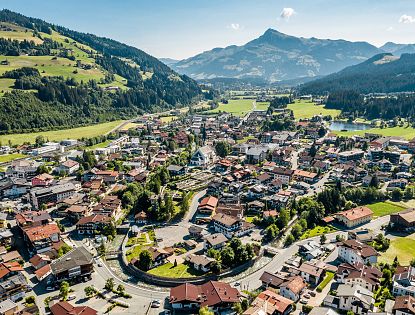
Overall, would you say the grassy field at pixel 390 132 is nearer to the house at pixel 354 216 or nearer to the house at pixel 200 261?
the house at pixel 354 216

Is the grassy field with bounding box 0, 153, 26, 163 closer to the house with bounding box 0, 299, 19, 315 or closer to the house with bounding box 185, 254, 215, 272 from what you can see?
the house with bounding box 0, 299, 19, 315

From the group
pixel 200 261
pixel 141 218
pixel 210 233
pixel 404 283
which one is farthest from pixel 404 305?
pixel 141 218

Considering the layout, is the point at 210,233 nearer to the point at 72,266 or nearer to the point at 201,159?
the point at 72,266

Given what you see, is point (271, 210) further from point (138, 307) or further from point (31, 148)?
point (31, 148)

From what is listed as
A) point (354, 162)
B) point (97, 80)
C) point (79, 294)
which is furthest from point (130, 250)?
point (97, 80)

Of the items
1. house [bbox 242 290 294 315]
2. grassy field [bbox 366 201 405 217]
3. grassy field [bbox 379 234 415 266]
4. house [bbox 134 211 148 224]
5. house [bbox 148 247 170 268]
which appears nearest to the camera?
house [bbox 242 290 294 315]

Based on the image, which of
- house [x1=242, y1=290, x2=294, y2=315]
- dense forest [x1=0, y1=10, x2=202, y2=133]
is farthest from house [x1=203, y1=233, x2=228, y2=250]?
dense forest [x1=0, y1=10, x2=202, y2=133]
